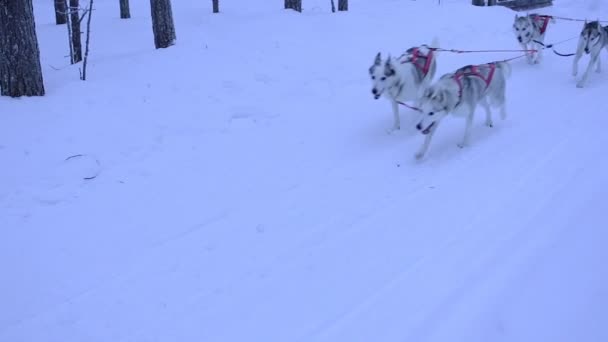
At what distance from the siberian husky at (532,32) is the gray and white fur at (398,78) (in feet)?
13.0

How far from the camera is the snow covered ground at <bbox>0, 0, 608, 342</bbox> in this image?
3031 mm

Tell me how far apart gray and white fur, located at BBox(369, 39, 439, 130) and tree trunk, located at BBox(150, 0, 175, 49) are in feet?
15.3

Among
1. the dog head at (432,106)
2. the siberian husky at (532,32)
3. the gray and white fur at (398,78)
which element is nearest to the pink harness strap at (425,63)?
the gray and white fur at (398,78)

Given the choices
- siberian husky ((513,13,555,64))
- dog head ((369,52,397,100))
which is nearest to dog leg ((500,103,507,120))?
dog head ((369,52,397,100))

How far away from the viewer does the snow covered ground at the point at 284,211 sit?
3031mm

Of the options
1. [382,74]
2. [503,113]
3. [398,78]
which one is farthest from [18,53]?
[503,113]

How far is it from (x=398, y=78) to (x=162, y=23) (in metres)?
5.14

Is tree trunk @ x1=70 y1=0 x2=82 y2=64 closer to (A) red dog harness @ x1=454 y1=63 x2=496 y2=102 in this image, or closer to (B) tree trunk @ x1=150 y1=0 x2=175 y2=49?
(B) tree trunk @ x1=150 y1=0 x2=175 y2=49

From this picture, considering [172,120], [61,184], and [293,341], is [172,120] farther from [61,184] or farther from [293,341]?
[293,341]

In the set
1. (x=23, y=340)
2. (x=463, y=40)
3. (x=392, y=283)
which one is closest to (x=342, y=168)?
(x=392, y=283)

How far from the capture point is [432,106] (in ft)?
17.0

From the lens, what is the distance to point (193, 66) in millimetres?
7840

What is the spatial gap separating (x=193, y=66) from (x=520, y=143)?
5515 mm

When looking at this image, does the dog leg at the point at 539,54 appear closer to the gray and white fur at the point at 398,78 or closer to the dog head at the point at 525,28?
the dog head at the point at 525,28
